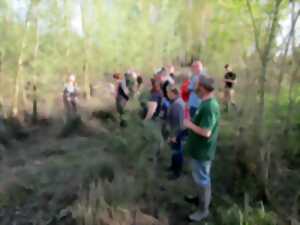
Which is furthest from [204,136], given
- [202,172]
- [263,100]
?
[263,100]

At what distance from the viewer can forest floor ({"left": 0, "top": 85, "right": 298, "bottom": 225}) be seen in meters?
6.87

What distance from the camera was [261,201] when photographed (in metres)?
7.03

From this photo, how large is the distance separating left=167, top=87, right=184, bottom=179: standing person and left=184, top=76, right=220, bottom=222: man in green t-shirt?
1446 mm

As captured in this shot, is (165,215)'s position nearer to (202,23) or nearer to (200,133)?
(200,133)

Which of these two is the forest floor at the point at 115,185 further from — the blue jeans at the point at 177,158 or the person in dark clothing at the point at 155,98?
the person in dark clothing at the point at 155,98

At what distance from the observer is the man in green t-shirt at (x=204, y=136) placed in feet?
20.5

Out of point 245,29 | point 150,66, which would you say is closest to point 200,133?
point 245,29

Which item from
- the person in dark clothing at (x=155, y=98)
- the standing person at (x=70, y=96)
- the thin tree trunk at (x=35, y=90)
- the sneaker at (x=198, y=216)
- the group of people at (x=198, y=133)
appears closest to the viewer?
the group of people at (x=198, y=133)

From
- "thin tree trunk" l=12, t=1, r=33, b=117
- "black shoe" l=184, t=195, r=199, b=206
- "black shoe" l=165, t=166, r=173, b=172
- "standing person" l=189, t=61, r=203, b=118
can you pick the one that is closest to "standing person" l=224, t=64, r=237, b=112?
"standing person" l=189, t=61, r=203, b=118

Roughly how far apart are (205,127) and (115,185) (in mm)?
1795

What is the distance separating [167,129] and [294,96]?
7.53 feet

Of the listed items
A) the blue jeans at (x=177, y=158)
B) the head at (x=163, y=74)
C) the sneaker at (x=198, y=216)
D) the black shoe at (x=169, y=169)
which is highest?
the head at (x=163, y=74)

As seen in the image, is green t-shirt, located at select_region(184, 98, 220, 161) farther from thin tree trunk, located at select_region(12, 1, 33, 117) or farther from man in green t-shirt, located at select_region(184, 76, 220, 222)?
thin tree trunk, located at select_region(12, 1, 33, 117)

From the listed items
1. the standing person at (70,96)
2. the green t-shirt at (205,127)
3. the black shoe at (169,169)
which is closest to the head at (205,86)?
the green t-shirt at (205,127)
